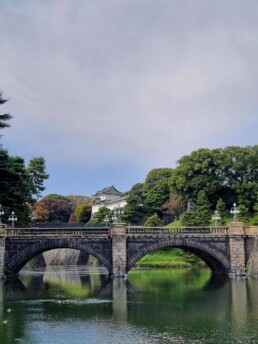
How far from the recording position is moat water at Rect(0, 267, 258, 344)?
76.0 ft

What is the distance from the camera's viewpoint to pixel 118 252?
50750 millimetres

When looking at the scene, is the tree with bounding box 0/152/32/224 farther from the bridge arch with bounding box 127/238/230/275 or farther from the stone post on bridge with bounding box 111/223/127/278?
the bridge arch with bounding box 127/238/230/275

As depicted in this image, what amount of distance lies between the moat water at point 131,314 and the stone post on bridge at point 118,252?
4176 millimetres

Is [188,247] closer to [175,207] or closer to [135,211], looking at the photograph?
[135,211]

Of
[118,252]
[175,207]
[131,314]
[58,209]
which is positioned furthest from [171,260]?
[58,209]

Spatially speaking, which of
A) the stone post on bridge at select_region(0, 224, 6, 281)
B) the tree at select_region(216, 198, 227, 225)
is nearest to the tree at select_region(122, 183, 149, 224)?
the tree at select_region(216, 198, 227, 225)

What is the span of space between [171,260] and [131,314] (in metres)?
46.7

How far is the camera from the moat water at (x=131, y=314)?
2317cm

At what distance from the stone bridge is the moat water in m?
4.62

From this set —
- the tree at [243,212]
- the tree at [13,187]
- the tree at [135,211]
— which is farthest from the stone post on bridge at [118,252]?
the tree at [135,211]

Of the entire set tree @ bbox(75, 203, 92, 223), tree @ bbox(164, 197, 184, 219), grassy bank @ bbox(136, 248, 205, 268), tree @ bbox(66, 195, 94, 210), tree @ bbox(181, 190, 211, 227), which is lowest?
grassy bank @ bbox(136, 248, 205, 268)

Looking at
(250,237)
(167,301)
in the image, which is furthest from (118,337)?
(250,237)

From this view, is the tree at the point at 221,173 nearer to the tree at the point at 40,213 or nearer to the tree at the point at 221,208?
the tree at the point at 221,208

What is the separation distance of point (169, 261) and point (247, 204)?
51.0 ft
